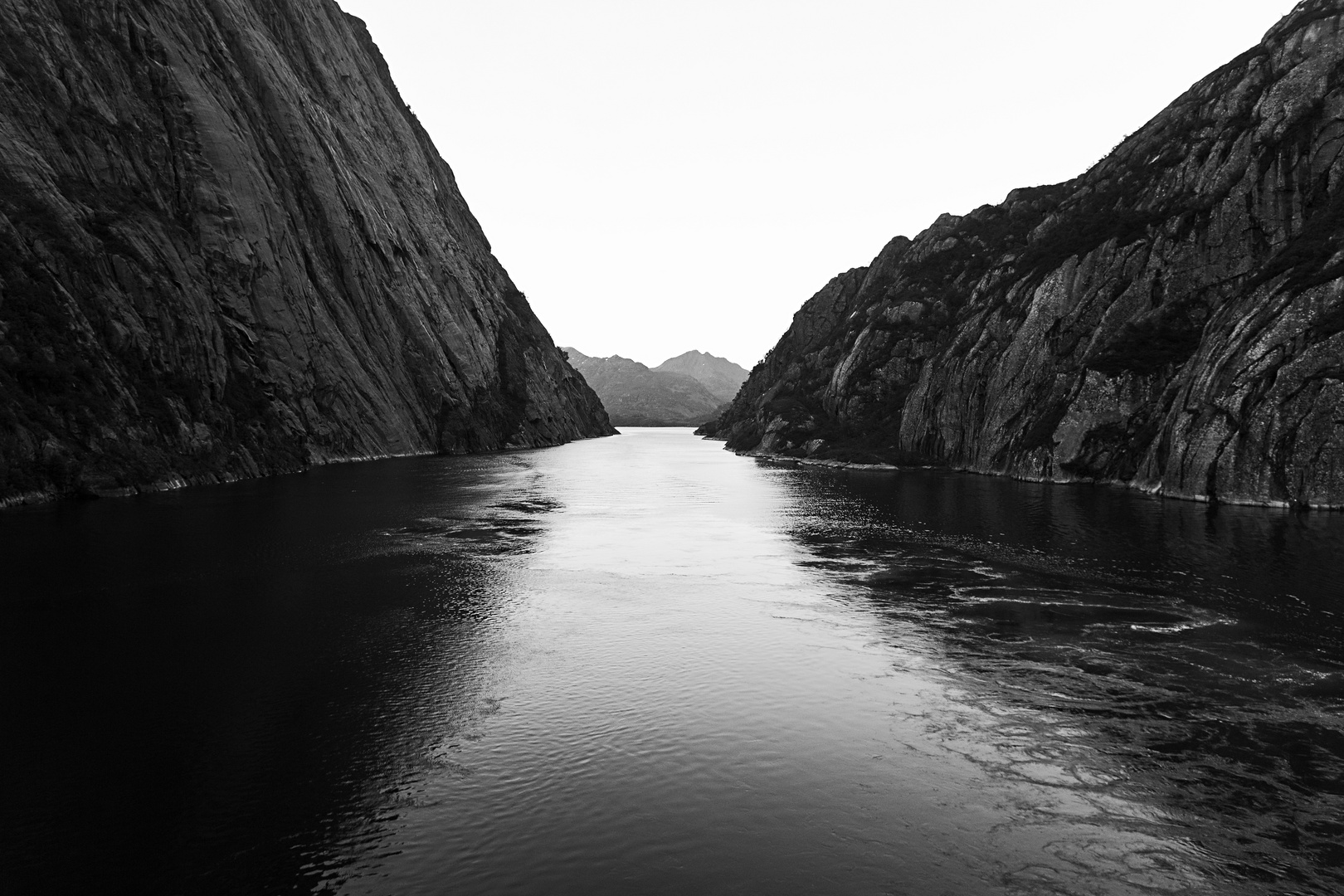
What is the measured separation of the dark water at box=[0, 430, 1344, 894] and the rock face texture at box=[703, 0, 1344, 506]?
18.9 m

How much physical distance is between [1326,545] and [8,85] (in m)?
125

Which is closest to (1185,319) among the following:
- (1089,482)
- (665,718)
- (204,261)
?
(1089,482)

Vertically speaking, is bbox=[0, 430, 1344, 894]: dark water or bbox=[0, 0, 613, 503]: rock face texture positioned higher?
bbox=[0, 0, 613, 503]: rock face texture

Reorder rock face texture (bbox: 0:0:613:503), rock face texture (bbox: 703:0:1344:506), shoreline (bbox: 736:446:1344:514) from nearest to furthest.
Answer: shoreline (bbox: 736:446:1344:514), rock face texture (bbox: 703:0:1344:506), rock face texture (bbox: 0:0:613:503)

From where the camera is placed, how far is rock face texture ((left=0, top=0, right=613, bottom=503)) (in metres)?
68.7

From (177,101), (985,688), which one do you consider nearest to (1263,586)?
(985,688)

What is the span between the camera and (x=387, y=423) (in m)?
129

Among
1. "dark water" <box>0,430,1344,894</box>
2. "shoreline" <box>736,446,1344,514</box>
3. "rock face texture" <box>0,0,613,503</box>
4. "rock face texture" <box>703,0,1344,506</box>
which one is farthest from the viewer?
"rock face texture" <box>0,0,613,503</box>

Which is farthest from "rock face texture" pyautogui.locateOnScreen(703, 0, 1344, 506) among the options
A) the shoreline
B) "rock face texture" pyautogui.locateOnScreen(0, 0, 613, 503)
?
"rock face texture" pyautogui.locateOnScreen(0, 0, 613, 503)

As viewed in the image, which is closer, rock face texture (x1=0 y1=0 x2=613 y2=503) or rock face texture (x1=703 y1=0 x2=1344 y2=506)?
rock face texture (x1=703 y1=0 x2=1344 y2=506)

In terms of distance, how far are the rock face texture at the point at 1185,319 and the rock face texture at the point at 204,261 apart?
299 feet

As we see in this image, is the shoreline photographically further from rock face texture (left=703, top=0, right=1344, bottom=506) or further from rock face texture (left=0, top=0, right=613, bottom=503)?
rock face texture (left=0, top=0, right=613, bottom=503)

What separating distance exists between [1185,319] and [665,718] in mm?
92447

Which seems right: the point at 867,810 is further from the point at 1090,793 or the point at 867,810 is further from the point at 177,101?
the point at 177,101
